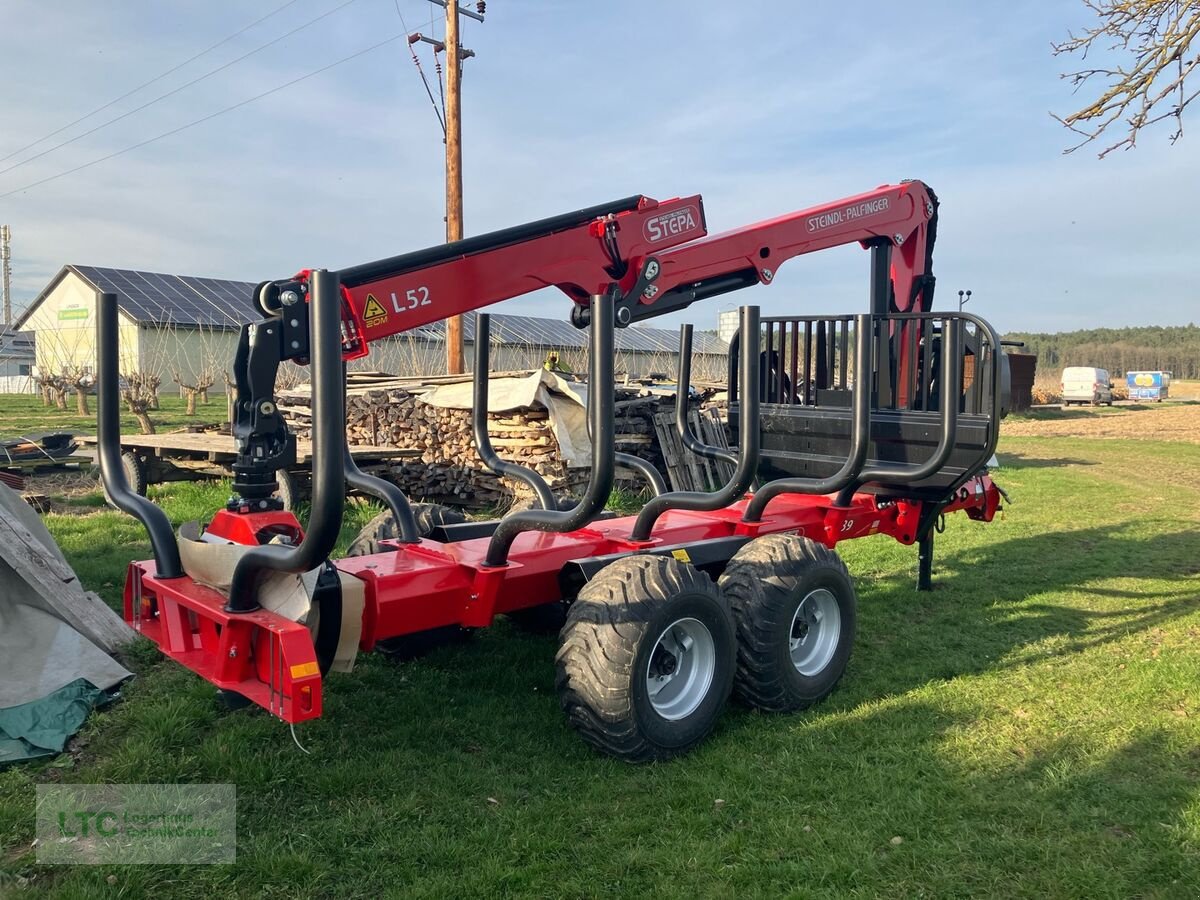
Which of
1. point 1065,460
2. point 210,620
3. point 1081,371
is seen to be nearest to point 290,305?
point 210,620

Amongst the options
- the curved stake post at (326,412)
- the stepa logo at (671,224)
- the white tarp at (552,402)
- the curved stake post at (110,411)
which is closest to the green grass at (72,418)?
the white tarp at (552,402)

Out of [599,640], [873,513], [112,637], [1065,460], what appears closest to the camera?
[599,640]

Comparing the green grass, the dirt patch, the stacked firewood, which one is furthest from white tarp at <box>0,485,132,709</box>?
the dirt patch

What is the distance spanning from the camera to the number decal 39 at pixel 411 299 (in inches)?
158

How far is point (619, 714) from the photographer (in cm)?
375

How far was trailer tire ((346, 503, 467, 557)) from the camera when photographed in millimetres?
5017

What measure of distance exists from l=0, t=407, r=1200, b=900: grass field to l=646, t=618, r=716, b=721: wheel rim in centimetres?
24

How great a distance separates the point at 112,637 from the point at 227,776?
1766 mm

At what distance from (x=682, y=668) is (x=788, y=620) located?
61 cm

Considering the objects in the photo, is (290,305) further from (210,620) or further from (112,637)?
(112,637)

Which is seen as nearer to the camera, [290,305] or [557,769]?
[290,305]

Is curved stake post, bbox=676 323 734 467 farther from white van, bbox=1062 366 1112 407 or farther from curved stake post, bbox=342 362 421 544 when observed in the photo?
white van, bbox=1062 366 1112 407

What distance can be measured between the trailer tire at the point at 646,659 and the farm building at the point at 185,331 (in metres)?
20.4

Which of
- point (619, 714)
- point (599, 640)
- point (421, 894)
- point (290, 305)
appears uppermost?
point (290, 305)
